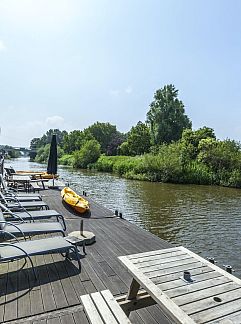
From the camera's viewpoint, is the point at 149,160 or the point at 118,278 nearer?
the point at 118,278

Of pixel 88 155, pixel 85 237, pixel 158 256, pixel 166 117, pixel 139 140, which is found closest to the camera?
pixel 158 256

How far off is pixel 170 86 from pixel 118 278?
38.5 metres

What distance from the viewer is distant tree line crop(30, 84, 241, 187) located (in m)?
22.5

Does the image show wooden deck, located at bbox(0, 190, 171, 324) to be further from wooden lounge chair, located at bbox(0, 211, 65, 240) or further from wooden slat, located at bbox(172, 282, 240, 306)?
wooden slat, located at bbox(172, 282, 240, 306)

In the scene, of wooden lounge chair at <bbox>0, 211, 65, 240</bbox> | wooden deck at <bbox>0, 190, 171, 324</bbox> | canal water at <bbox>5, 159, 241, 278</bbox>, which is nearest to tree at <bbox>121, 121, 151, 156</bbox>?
canal water at <bbox>5, 159, 241, 278</bbox>

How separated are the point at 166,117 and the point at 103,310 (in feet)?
122

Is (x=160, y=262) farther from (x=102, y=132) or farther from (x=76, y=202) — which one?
(x=102, y=132)

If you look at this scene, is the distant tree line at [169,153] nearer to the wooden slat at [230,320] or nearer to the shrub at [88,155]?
the shrub at [88,155]

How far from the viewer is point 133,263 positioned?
7.70ft

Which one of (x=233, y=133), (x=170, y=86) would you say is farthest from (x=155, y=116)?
(x=233, y=133)

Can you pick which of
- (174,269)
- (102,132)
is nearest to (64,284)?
(174,269)

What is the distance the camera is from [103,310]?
201 centimetres

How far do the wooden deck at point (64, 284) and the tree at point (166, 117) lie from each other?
1301 inches

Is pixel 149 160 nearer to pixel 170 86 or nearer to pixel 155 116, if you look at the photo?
pixel 155 116
